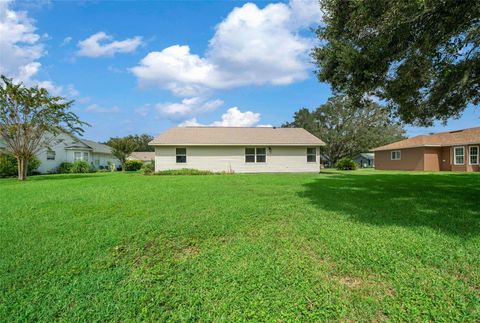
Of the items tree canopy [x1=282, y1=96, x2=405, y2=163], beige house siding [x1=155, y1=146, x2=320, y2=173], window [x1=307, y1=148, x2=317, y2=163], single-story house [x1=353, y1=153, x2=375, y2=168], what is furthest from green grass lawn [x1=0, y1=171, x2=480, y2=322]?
single-story house [x1=353, y1=153, x2=375, y2=168]

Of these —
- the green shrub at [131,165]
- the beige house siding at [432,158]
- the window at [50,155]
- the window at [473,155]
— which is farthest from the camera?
the green shrub at [131,165]

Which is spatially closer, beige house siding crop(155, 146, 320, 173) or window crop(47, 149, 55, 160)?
beige house siding crop(155, 146, 320, 173)

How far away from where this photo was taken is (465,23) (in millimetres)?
5484

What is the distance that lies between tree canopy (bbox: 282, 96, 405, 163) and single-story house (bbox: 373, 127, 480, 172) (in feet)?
36.9

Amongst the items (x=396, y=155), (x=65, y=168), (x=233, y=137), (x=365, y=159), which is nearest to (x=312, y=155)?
(x=233, y=137)

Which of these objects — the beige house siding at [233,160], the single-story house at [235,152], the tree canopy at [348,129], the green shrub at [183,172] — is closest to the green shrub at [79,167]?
the single-story house at [235,152]

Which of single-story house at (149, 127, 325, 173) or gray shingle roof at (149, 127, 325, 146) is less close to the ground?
gray shingle roof at (149, 127, 325, 146)

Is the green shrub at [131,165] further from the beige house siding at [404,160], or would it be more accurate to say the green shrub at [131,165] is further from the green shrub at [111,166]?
the beige house siding at [404,160]

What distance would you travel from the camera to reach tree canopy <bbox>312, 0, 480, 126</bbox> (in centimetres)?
530

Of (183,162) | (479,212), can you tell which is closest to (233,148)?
(183,162)

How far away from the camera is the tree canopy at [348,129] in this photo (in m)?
40.6

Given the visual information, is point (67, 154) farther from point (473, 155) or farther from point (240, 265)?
point (473, 155)

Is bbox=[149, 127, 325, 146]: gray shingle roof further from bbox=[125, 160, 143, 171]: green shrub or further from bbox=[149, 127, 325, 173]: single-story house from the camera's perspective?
bbox=[125, 160, 143, 171]: green shrub

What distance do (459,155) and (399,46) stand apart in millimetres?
23784
